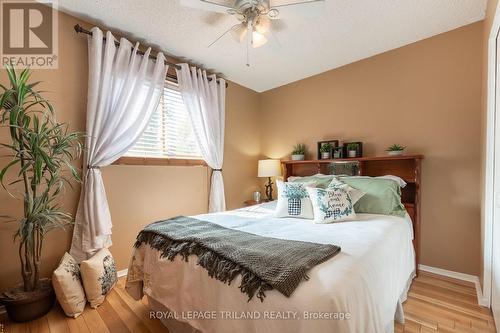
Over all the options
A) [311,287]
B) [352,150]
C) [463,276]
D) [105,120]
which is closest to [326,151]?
[352,150]

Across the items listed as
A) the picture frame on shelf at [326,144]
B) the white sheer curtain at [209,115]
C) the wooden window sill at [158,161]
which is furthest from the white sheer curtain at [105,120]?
the picture frame on shelf at [326,144]

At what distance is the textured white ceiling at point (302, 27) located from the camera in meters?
2.06

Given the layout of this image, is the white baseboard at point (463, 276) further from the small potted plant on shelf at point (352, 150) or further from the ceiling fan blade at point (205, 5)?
the ceiling fan blade at point (205, 5)

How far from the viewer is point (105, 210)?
2252 millimetres

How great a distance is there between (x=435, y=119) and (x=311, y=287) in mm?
2566

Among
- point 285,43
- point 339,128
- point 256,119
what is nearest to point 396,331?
point 339,128

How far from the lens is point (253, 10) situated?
1.87 m

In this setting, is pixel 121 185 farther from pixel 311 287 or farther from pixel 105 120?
pixel 311 287

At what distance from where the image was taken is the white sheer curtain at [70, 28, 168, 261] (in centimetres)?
217

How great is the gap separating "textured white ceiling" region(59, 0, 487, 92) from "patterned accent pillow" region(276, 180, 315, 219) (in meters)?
1.42

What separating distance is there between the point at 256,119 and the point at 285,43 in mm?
1652

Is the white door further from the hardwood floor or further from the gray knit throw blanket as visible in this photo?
the gray knit throw blanket

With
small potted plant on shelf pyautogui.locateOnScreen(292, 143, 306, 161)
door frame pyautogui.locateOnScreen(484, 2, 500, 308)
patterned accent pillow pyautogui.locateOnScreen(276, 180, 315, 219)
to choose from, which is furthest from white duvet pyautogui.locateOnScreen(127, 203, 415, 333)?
small potted plant on shelf pyautogui.locateOnScreen(292, 143, 306, 161)

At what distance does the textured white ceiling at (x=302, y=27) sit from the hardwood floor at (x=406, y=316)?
255 cm
